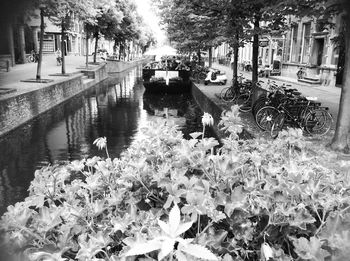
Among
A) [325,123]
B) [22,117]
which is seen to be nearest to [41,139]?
[22,117]

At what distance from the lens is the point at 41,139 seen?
1162cm

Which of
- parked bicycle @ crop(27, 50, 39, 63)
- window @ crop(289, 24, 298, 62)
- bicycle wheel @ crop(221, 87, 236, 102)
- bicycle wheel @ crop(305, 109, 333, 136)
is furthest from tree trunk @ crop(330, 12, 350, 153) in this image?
parked bicycle @ crop(27, 50, 39, 63)

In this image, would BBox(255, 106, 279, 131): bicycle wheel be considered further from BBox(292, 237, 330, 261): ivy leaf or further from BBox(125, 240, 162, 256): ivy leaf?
BBox(125, 240, 162, 256): ivy leaf

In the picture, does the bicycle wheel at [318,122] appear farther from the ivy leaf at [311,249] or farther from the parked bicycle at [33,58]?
the parked bicycle at [33,58]

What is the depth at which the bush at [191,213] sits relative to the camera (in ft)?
4.11

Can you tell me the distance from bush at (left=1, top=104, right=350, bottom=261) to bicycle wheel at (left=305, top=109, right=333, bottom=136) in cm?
744

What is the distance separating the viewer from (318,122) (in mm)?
9047

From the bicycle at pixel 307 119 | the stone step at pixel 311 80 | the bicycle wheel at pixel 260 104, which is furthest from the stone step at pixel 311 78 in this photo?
the bicycle at pixel 307 119

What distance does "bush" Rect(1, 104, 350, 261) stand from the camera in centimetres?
125

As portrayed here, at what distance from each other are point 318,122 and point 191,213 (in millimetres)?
8360

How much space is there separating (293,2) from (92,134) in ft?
26.5

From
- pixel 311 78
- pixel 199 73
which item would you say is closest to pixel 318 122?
pixel 311 78

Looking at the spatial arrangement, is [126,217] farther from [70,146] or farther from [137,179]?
[70,146]

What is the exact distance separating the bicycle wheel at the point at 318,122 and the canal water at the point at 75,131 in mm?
3643
